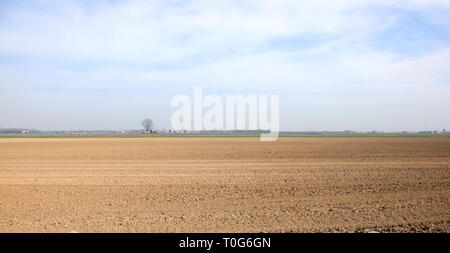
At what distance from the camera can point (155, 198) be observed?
37.6ft

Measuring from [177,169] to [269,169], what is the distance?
5.20 meters

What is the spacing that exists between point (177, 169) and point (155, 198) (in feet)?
25.7

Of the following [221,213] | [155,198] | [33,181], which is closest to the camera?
[221,213]

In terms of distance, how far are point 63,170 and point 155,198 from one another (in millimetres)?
10101

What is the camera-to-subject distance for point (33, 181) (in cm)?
1507

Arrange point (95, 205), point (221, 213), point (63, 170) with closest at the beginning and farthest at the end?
point (221, 213)
point (95, 205)
point (63, 170)
